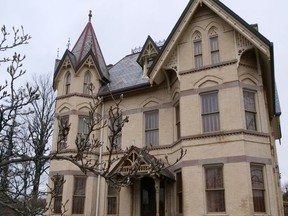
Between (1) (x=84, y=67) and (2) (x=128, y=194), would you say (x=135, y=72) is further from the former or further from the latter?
(2) (x=128, y=194)

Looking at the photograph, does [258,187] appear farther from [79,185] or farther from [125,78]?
[125,78]

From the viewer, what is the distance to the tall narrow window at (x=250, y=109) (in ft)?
50.1

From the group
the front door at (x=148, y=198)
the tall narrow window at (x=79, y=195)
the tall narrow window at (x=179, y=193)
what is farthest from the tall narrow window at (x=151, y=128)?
the tall narrow window at (x=79, y=195)

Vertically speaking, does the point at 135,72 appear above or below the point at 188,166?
above

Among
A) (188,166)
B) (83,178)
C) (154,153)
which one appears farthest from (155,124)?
(83,178)

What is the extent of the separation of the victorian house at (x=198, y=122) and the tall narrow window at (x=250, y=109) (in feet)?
0.16

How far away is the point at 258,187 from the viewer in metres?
14.1

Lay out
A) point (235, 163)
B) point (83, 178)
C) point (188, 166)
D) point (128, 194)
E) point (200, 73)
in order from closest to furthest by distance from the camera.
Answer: point (235, 163), point (188, 166), point (200, 73), point (128, 194), point (83, 178)

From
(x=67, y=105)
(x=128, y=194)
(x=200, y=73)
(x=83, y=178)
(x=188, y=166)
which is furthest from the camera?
(x=67, y=105)

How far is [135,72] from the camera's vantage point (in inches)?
845

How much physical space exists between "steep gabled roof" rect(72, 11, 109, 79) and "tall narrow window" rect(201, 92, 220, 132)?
7954 mm

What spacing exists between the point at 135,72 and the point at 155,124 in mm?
4691

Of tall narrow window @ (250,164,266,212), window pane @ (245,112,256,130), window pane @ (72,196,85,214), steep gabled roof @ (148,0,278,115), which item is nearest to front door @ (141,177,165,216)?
window pane @ (72,196,85,214)

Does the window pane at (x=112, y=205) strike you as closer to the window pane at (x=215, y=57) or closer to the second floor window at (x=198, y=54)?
the second floor window at (x=198, y=54)
